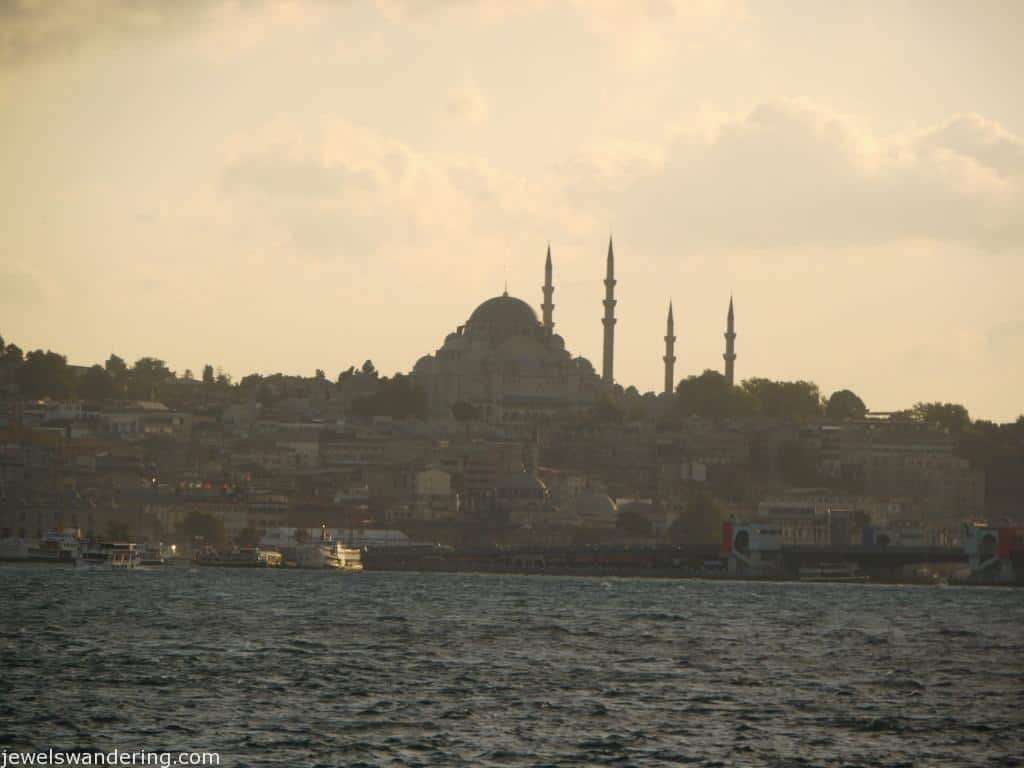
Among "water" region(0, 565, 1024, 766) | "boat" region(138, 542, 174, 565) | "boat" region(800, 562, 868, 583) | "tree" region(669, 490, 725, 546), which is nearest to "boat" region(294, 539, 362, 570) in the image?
"boat" region(138, 542, 174, 565)

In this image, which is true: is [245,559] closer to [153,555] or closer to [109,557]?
[153,555]

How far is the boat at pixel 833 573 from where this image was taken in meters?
137

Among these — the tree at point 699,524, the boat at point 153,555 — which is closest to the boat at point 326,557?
the boat at point 153,555

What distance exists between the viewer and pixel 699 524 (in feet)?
547

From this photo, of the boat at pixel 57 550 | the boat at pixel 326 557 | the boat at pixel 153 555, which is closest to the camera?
the boat at pixel 57 550

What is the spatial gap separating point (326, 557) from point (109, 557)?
49.4ft

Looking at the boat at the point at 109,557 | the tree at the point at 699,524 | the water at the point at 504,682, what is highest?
the tree at the point at 699,524

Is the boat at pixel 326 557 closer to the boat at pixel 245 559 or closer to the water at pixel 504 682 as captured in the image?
the boat at pixel 245 559

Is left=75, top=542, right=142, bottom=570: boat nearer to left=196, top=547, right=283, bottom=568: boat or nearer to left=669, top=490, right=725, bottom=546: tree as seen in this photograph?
left=196, top=547, right=283, bottom=568: boat

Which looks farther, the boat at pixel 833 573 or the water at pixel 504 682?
the boat at pixel 833 573

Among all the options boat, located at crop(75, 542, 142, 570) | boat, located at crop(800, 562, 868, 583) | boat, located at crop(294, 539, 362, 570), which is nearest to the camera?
boat, located at crop(75, 542, 142, 570)

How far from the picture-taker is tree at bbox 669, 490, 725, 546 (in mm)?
165000

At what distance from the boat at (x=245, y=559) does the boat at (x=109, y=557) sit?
25.0 ft

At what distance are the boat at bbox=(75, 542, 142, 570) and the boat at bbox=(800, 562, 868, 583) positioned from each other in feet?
109
